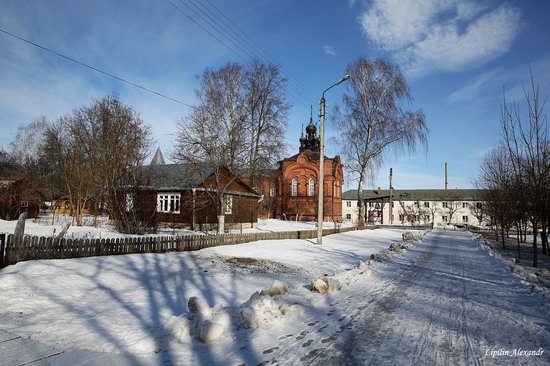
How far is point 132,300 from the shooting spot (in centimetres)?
734

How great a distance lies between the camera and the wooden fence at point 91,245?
9502 millimetres

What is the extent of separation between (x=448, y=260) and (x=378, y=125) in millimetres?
19245

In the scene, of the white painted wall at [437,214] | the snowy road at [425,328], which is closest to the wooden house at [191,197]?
the snowy road at [425,328]

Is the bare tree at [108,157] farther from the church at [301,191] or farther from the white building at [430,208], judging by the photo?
the white building at [430,208]

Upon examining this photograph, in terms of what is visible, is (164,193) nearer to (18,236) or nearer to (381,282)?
(18,236)

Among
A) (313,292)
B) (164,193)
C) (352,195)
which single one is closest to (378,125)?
(164,193)

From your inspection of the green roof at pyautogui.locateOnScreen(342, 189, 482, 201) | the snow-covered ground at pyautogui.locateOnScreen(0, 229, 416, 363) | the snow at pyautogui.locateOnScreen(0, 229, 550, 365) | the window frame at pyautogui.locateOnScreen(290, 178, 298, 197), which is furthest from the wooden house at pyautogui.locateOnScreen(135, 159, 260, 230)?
the green roof at pyautogui.locateOnScreen(342, 189, 482, 201)

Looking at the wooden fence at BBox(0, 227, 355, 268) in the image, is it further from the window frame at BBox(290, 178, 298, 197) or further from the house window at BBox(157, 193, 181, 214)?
the window frame at BBox(290, 178, 298, 197)

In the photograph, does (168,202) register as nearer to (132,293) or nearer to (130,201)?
(130,201)

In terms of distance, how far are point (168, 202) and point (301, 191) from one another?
2923cm

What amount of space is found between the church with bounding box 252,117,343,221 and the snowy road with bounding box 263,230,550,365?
43.4m

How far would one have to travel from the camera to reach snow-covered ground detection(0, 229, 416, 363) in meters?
5.01

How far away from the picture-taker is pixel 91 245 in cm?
1177

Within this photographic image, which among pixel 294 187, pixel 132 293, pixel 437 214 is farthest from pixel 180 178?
pixel 437 214
